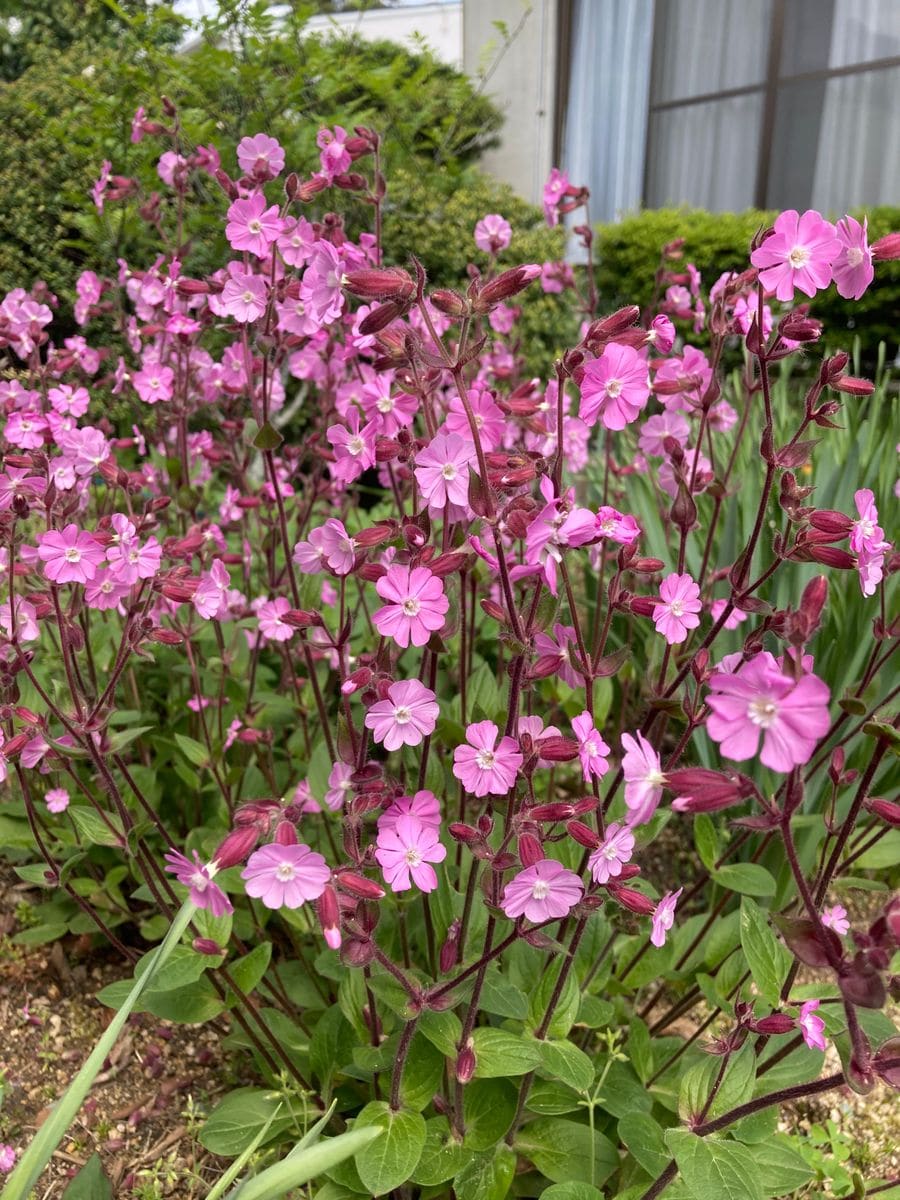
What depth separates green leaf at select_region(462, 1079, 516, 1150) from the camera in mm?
1451

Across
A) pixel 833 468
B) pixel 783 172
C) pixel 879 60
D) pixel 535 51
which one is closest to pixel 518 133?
pixel 535 51

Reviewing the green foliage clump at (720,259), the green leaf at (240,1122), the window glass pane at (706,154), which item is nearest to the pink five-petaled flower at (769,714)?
the green leaf at (240,1122)

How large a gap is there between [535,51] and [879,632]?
8873 millimetres

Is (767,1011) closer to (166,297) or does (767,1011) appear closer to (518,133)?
(166,297)

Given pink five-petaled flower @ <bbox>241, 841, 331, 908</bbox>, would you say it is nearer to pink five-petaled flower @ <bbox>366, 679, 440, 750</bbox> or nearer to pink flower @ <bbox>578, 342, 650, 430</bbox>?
pink five-petaled flower @ <bbox>366, 679, 440, 750</bbox>

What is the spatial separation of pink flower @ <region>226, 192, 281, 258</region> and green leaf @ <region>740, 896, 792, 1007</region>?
137cm

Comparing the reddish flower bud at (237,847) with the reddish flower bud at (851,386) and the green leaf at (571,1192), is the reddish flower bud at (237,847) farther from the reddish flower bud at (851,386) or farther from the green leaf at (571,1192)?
the reddish flower bud at (851,386)

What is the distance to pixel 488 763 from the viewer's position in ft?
3.88

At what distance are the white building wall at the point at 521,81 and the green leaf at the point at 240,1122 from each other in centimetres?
881

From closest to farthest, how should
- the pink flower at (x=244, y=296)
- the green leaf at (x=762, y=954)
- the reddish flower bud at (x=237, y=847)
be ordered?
the reddish flower bud at (x=237, y=847), the green leaf at (x=762, y=954), the pink flower at (x=244, y=296)

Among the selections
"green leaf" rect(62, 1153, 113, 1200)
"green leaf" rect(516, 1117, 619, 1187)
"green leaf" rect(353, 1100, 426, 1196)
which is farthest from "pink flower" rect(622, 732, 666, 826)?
"green leaf" rect(62, 1153, 113, 1200)

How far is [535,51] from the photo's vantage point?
8.50m

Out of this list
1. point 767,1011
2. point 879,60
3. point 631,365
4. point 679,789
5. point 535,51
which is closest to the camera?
point 679,789

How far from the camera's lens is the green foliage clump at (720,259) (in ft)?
22.2
